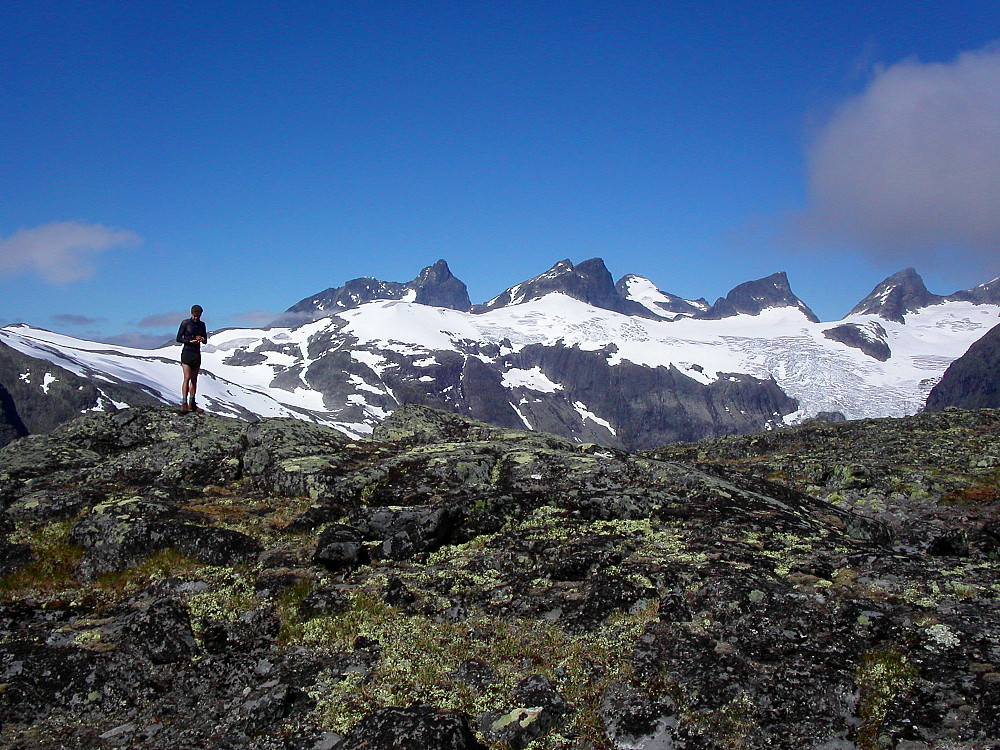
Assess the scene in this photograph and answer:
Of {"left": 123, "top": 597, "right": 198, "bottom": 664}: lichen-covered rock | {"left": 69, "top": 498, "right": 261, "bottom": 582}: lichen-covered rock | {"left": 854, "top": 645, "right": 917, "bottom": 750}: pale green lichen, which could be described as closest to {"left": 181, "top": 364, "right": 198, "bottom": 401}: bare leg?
{"left": 69, "top": 498, "right": 261, "bottom": 582}: lichen-covered rock

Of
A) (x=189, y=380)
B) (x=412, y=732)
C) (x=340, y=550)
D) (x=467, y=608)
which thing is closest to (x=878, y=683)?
(x=412, y=732)

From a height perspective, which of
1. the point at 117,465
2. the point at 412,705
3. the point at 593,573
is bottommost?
the point at 412,705

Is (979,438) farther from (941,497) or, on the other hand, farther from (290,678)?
(290,678)

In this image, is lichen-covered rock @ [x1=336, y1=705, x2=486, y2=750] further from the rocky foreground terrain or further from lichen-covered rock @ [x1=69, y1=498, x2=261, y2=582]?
lichen-covered rock @ [x1=69, y1=498, x2=261, y2=582]

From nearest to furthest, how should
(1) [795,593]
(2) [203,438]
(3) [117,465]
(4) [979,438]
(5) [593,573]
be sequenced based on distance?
(1) [795,593]
(5) [593,573]
(3) [117,465]
(2) [203,438]
(4) [979,438]

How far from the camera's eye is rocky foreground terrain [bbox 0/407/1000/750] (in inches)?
402

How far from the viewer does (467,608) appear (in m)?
13.8

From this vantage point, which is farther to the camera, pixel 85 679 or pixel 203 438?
pixel 203 438

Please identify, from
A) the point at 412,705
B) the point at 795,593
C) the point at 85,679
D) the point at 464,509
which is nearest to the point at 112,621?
the point at 85,679

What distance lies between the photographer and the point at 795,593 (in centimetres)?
1291

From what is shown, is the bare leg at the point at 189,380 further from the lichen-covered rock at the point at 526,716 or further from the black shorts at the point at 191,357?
the lichen-covered rock at the point at 526,716

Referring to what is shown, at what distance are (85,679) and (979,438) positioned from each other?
140ft

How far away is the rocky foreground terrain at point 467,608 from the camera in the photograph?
402 inches

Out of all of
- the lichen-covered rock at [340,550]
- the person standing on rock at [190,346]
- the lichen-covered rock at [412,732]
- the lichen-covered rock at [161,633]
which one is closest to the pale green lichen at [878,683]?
the lichen-covered rock at [412,732]
